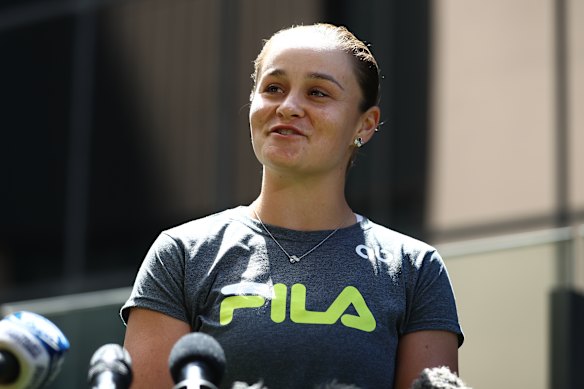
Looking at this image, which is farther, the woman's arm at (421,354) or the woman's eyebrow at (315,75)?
the woman's eyebrow at (315,75)

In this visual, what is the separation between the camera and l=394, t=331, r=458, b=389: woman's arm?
10.8 feet

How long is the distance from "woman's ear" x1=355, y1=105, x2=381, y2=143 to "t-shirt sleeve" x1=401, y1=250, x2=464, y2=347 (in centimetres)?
39

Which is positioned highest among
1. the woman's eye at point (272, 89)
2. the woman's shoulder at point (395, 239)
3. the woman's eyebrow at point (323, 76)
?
the woman's eyebrow at point (323, 76)

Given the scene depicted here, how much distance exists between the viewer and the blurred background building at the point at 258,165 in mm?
5762

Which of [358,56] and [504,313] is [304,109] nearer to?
[358,56]

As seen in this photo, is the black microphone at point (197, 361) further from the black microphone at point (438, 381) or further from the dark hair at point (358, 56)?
the dark hair at point (358, 56)

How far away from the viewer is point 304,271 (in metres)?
3.34

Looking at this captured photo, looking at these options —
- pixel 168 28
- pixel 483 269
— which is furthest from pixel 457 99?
pixel 483 269

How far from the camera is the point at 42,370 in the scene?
276 cm

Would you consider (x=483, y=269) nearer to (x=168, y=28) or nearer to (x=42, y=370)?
(x=42, y=370)

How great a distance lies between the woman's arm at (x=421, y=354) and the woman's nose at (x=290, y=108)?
660mm

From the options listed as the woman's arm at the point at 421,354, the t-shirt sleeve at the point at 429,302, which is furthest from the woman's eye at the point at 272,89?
the woman's arm at the point at 421,354

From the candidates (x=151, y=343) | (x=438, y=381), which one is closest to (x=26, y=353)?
(x=151, y=343)

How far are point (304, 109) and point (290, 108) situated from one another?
4cm
